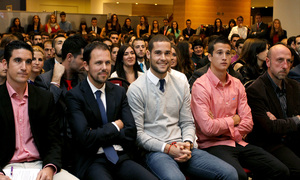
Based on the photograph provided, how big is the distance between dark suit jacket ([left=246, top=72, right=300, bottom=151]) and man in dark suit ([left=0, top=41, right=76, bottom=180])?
73.0 inches

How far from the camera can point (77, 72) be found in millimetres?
3533

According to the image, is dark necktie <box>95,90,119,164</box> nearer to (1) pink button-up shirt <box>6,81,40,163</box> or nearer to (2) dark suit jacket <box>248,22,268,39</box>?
(1) pink button-up shirt <box>6,81,40,163</box>

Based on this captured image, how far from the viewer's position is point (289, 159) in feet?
11.1

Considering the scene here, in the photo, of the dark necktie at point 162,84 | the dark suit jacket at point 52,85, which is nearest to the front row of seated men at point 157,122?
the dark necktie at point 162,84

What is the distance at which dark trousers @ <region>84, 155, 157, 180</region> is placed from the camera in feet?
8.93

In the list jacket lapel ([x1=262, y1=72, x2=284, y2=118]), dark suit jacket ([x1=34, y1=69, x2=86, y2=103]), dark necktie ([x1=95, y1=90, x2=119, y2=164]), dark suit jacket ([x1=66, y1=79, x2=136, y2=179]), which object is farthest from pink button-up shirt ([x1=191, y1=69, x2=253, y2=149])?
dark suit jacket ([x1=34, y1=69, x2=86, y2=103])

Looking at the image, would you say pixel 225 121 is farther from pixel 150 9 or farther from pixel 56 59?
pixel 150 9

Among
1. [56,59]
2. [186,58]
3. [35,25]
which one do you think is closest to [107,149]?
[56,59]

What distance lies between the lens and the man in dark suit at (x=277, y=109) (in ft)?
11.4

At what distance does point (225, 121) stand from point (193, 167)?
52 cm

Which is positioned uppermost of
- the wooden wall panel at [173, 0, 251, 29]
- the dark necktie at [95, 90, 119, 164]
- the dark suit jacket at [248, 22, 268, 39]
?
the wooden wall panel at [173, 0, 251, 29]

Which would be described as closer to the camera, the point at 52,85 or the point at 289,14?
the point at 52,85

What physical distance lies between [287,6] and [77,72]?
10152mm

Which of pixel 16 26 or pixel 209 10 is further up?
pixel 209 10
